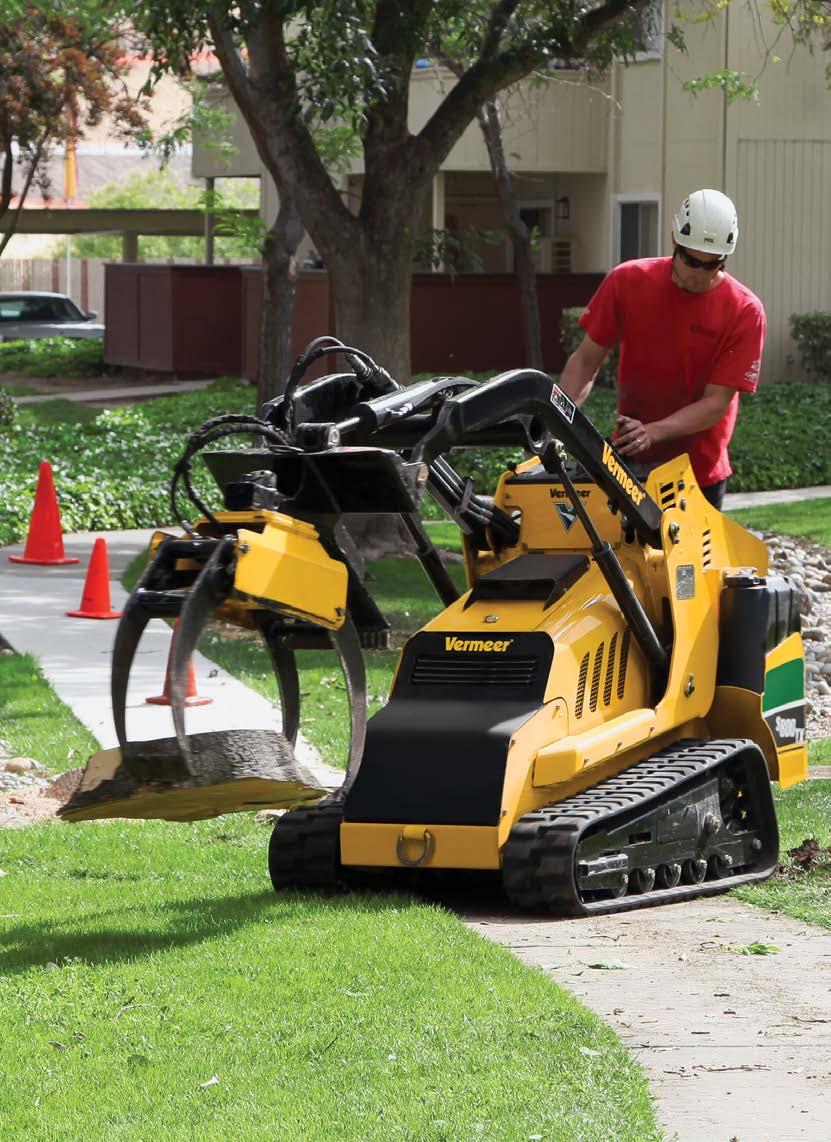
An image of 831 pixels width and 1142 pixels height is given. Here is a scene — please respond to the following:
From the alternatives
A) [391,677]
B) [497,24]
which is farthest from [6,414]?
[391,677]

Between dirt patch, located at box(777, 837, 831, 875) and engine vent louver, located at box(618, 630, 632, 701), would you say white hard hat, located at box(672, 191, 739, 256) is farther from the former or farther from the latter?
dirt patch, located at box(777, 837, 831, 875)

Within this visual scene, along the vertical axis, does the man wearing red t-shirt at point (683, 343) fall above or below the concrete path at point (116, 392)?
above

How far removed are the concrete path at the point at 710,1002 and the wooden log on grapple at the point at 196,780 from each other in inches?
37.9

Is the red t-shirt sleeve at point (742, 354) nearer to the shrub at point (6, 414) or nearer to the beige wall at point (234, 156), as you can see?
the shrub at point (6, 414)

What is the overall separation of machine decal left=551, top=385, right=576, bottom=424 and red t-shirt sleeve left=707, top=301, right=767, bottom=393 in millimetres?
1069

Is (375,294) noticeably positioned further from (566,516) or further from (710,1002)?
(710,1002)

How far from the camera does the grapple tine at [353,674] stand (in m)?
6.36

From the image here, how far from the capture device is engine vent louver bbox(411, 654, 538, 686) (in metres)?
7.08

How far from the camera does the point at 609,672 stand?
7.41m

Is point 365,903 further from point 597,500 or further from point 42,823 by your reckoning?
point 42,823

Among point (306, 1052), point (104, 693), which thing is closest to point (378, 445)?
point (306, 1052)

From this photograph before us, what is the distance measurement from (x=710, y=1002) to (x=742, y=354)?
2951mm

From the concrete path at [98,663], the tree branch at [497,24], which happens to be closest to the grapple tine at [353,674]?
the concrete path at [98,663]

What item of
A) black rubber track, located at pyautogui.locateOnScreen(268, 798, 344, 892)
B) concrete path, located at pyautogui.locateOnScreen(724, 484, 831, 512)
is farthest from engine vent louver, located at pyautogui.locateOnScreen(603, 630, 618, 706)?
concrete path, located at pyautogui.locateOnScreen(724, 484, 831, 512)
